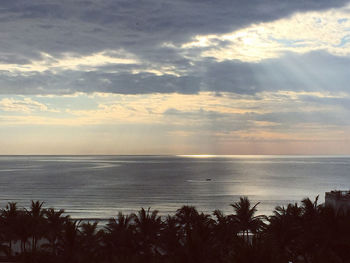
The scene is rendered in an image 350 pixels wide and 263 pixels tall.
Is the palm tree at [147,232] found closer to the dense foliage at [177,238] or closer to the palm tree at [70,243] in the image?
the dense foliage at [177,238]

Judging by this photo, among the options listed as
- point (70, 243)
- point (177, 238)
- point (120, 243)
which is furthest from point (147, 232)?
point (70, 243)

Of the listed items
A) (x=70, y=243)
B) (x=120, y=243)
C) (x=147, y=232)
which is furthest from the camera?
(x=147, y=232)

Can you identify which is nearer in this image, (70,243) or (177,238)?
(70,243)

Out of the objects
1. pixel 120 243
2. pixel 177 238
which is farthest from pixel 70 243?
pixel 177 238

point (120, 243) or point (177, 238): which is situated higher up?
point (177, 238)

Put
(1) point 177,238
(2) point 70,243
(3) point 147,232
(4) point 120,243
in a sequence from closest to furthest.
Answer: (2) point 70,243, (1) point 177,238, (4) point 120,243, (3) point 147,232

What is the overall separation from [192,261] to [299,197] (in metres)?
135

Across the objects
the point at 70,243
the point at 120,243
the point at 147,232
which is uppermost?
the point at 147,232

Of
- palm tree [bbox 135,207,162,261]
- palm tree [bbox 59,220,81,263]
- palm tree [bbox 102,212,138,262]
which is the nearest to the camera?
A: palm tree [bbox 59,220,81,263]

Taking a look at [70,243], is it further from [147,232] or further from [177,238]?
[177,238]

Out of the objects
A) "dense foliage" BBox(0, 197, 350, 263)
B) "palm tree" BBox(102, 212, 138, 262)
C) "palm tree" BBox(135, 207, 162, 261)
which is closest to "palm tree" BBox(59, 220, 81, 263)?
"dense foliage" BBox(0, 197, 350, 263)

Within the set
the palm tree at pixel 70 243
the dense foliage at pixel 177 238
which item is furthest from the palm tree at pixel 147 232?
the palm tree at pixel 70 243

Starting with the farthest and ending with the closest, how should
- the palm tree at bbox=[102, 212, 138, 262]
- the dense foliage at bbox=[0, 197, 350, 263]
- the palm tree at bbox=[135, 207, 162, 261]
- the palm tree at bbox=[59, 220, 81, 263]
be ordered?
the palm tree at bbox=[135, 207, 162, 261] < the palm tree at bbox=[102, 212, 138, 262] < the palm tree at bbox=[59, 220, 81, 263] < the dense foliage at bbox=[0, 197, 350, 263]

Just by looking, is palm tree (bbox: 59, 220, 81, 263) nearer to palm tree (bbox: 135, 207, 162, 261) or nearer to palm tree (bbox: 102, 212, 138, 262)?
palm tree (bbox: 102, 212, 138, 262)
